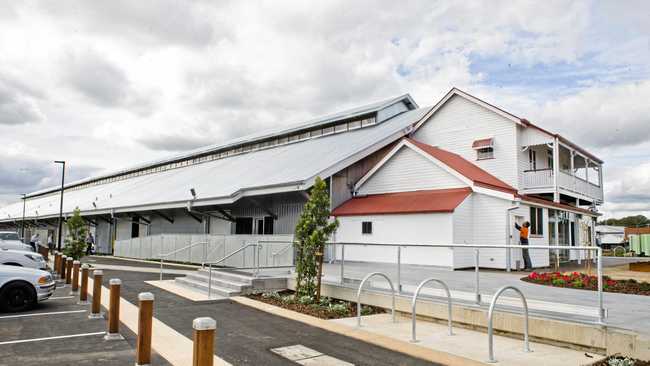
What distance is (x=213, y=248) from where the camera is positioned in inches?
908

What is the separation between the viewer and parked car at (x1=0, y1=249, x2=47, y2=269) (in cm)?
1736

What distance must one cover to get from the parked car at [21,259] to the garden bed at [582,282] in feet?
55.6

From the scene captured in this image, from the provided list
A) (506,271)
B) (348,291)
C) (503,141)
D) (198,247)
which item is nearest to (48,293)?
(348,291)

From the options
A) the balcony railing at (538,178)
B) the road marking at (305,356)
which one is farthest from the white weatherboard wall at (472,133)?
the road marking at (305,356)

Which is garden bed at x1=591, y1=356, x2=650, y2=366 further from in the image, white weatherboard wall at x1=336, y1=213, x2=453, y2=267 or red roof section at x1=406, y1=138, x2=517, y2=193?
red roof section at x1=406, y1=138, x2=517, y2=193

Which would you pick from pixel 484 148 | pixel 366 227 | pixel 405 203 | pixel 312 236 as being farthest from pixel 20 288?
pixel 484 148

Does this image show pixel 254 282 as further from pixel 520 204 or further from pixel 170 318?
pixel 520 204

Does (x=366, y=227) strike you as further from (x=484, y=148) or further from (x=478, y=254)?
(x=478, y=254)

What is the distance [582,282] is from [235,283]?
954 centimetres

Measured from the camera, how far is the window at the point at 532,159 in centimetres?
2395

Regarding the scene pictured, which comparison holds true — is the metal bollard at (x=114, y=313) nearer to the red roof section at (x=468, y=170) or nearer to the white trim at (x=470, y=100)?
the red roof section at (x=468, y=170)

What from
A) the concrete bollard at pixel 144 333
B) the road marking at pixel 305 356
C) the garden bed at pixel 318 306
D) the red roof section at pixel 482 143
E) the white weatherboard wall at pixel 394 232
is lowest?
the road marking at pixel 305 356

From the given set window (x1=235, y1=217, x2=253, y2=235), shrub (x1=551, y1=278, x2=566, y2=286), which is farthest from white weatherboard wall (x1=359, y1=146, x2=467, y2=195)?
shrub (x1=551, y1=278, x2=566, y2=286)

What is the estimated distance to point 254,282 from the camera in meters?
14.3
